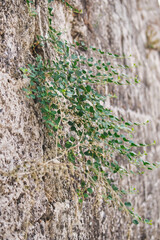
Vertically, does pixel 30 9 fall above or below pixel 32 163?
above

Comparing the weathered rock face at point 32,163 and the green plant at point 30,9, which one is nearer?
the weathered rock face at point 32,163

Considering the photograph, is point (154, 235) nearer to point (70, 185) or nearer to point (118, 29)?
point (70, 185)

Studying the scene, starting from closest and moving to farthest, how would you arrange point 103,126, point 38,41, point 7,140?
point 7,140 → point 103,126 → point 38,41

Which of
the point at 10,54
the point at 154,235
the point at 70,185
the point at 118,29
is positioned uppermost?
the point at 118,29

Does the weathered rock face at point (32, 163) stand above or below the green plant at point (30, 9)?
below

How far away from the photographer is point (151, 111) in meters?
3.21

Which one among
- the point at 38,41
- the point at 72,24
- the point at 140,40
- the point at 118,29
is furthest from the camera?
the point at 140,40

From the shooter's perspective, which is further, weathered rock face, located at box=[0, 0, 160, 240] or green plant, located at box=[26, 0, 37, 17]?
green plant, located at box=[26, 0, 37, 17]

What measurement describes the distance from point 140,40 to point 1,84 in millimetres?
2538

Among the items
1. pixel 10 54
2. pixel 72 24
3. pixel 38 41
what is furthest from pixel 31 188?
pixel 72 24

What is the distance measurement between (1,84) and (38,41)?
1.04 feet

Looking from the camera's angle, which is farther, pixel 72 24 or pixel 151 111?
pixel 151 111

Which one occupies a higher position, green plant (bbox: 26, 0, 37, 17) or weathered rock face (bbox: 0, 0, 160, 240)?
green plant (bbox: 26, 0, 37, 17)

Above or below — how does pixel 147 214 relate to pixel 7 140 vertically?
below
